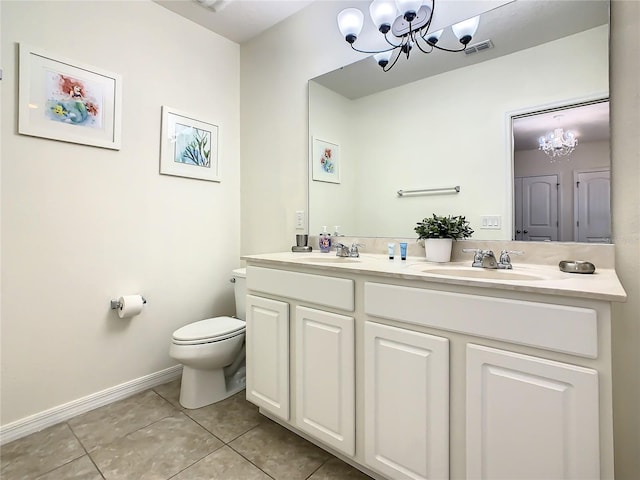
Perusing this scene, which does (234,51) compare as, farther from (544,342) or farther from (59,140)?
(544,342)

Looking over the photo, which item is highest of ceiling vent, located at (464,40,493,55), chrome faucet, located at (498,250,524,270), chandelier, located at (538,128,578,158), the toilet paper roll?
ceiling vent, located at (464,40,493,55)

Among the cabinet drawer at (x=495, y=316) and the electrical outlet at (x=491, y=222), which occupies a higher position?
the electrical outlet at (x=491, y=222)

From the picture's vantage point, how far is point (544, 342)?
84 cm

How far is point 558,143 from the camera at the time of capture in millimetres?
1292

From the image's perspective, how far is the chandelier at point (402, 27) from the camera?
5.02ft

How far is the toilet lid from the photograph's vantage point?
1763mm

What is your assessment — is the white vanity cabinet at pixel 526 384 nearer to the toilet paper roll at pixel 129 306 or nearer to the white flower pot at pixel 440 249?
the white flower pot at pixel 440 249

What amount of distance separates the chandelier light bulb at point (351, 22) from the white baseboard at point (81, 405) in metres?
2.36

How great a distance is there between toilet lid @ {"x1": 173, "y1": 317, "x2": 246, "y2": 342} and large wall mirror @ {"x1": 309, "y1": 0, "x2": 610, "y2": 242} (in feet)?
2.65

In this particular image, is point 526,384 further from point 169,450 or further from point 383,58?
point 383,58

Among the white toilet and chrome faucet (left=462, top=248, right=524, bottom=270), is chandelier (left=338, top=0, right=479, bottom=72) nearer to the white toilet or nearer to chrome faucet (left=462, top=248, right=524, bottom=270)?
chrome faucet (left=462, top=248, right=524, bottom=270)

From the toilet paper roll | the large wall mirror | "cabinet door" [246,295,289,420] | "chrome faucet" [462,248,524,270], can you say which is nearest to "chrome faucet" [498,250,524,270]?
"chrome faucet" [462,248,524,270]

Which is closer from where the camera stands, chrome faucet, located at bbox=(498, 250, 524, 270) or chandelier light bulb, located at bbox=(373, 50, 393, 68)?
chrome faucet, located at bbox=(498, 250, 524, 270)

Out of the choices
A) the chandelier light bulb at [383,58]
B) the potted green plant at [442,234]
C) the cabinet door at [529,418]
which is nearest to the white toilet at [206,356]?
the potted green plant at [442,234]
